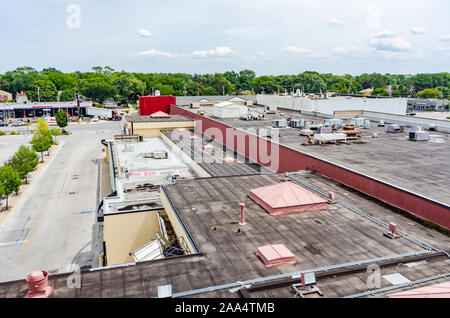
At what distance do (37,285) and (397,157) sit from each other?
24.5 m

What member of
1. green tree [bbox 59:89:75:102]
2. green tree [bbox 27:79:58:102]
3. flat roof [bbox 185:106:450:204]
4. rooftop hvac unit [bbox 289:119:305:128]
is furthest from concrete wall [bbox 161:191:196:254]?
green tree [bbox 59:89:75:102]

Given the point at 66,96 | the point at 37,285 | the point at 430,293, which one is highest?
the point at 66,96

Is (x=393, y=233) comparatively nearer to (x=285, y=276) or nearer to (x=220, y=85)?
(x=285, y=276)

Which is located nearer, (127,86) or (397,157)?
(397,157)

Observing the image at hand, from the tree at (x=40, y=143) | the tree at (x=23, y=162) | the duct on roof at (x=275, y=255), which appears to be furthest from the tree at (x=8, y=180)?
the duct on roof at (x=275, y=255)

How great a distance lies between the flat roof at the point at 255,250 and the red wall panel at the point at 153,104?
48475mm

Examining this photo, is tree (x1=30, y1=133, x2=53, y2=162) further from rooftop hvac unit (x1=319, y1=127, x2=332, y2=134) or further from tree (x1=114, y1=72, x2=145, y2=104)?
tree (x1=114, y1=72, x2=145, y2=104)

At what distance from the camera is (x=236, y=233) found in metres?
15.1

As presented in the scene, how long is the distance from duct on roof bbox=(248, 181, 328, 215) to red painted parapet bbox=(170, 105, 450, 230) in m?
3.56

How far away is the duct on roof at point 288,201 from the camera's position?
1734 centimetres

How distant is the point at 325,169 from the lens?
75.7 ft

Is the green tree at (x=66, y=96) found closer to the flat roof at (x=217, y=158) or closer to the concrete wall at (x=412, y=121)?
the flat roof at (x=217, y=158)

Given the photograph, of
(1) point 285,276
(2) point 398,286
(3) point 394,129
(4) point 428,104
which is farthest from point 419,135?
(4) point 428,104

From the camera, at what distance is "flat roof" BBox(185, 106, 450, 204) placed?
19156 millimetres
